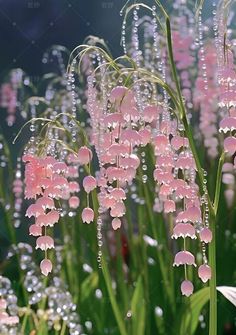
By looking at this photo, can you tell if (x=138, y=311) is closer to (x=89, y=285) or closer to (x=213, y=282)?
(x=89, y=285)

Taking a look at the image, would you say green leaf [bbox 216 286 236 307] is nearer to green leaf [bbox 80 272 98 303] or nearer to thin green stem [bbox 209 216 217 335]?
thin green stem [bbox 209 216 217 335]

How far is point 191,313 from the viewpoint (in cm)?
158

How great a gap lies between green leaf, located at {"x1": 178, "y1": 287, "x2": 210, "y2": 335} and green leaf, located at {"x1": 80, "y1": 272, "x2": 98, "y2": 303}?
1.06 ft

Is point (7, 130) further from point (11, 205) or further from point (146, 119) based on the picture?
point (146, 119)

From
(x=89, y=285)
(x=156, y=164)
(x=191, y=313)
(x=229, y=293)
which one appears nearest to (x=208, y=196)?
(x=156, y=164)

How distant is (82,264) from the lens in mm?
1937

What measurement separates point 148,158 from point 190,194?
0.97 metres

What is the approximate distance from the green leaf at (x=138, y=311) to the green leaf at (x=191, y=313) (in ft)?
0.26

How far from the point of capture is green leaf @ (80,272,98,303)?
6.11 feet

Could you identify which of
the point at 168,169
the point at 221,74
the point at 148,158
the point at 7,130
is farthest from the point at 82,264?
the point at 221,74

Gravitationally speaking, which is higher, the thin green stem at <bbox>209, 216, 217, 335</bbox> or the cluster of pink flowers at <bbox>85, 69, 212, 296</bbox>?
the cluster of pink flowers at <bbox>85, 69, 212, 296</bbox>

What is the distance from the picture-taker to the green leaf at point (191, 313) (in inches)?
61.2

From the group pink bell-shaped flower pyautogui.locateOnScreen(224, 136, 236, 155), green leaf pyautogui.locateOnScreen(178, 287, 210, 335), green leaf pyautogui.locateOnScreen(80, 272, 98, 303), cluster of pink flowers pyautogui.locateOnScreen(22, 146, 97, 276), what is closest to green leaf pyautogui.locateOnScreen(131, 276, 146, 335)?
green leaf pyautogui.locateOnScreen(178, 287, 210, 335)

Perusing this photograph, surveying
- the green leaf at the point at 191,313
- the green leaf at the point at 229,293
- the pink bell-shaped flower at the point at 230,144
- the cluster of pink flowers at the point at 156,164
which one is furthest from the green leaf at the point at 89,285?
the pink bell-shaped flower at the point at 230,144
